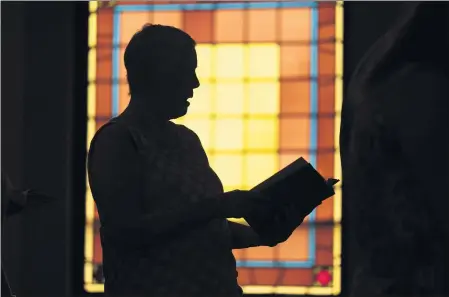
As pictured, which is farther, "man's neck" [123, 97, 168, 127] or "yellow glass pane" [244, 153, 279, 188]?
"yellow glass pane" [244, 153, 279, 188]

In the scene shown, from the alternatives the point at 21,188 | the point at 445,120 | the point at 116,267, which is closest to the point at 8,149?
the point at 21,188

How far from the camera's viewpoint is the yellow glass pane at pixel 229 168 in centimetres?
622

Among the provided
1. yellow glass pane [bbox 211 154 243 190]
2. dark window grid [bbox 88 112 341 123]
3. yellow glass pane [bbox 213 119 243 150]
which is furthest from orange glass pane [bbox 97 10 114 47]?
yellow glass pane [bbox 211 154 243 190]

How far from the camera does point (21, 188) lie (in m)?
6.12

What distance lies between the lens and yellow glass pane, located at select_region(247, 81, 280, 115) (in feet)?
20.4

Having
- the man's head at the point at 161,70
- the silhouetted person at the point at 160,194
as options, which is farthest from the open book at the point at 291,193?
the man's head at the point at 161,70

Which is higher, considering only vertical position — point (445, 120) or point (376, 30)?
point (376, 30)

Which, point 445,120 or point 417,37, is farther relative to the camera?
point 445,120

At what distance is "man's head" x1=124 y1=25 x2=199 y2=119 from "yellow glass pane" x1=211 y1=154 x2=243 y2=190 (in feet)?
13.2

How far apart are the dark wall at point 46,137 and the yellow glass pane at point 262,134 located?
1012 mm

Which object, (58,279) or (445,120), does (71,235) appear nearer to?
(58,279)

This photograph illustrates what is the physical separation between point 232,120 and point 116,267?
415 cm

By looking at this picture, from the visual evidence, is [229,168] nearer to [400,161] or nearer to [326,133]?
[326,133]

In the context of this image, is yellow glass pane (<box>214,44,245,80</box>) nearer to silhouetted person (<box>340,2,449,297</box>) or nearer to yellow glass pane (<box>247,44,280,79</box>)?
yellow glass pane (<box>247,44,280,79</box>)
